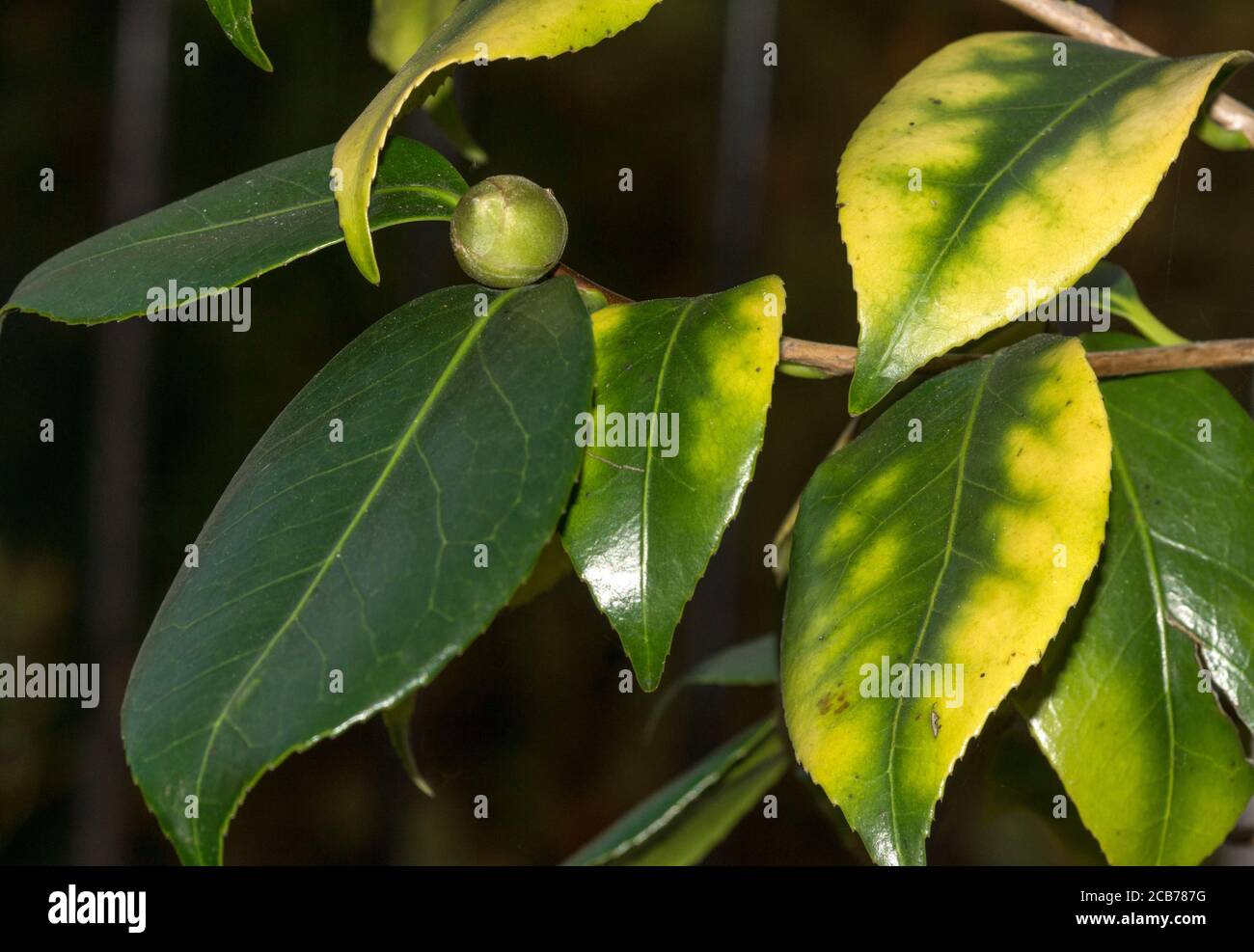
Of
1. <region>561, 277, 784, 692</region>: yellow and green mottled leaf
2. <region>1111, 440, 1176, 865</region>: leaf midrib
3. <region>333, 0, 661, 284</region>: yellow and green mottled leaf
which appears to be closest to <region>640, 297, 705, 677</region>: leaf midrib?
<region>561, 277, 784, 692</region>: yellow and green mottled leaf

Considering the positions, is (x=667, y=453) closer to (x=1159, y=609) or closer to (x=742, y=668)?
(x=1159, y=609)

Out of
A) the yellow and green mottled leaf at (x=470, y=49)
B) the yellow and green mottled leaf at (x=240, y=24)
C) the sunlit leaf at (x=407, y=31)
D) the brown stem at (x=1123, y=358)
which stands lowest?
the brown stem at (x=1123, y=358)

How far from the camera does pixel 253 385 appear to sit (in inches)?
85.2

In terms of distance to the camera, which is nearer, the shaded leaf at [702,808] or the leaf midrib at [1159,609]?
the leaf midrib at [1159,609]

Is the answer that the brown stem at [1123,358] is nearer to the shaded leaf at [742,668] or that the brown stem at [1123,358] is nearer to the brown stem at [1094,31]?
the brown stem at [1094,31]

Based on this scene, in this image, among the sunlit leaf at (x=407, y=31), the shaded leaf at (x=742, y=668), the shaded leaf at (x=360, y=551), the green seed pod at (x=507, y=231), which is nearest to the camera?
the shaded leaf at (x=360, y=551)

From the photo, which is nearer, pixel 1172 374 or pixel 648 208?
pixel 1172 374

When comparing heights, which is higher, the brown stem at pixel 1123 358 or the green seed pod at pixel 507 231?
the green seed pod at pixel 507 231

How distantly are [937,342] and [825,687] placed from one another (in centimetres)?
12

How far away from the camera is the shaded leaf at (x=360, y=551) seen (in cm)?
39

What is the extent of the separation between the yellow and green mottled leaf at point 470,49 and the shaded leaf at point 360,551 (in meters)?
0.05

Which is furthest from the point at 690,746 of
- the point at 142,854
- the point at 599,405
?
the point at 599,405

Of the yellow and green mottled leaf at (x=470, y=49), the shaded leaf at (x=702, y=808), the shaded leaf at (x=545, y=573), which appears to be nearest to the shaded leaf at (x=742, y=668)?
the shaded leaf at (x=702, y=808)

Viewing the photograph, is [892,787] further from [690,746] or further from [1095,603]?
[690,746]
